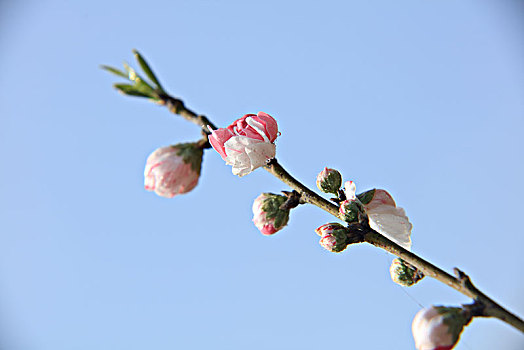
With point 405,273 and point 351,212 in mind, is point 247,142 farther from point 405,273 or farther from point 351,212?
point 405,273

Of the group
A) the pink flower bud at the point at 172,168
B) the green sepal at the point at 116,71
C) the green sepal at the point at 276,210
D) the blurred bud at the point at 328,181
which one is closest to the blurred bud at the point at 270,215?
the green sepal at the point at 276,210

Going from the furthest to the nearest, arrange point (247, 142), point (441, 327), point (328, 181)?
point (328, 181), point (247, 142), point (441, 327)

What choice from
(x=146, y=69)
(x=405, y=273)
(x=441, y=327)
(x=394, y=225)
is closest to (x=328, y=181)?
(x=394, y=225)

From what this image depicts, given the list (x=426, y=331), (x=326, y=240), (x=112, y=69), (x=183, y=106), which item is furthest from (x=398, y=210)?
(x=112, y=69)

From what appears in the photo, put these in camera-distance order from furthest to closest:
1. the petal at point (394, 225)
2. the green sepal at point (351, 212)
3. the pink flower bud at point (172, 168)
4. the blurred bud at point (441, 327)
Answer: the pink flower bud at point (172, 168), the petal at point (394, 225), the green sepal at point (351, 212), the blurred bud at point (441, 327)

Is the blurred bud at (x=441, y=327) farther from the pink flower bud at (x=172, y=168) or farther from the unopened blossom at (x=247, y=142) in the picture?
the pink flower bud at (x=172, y=168)

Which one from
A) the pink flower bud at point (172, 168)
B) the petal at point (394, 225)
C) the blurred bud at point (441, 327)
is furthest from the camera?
the pink flower bud at point (172, 168)
